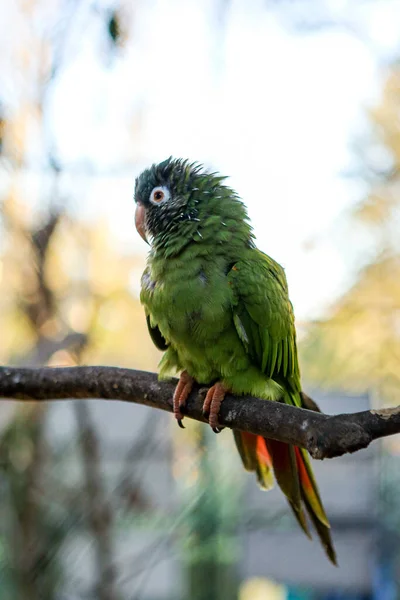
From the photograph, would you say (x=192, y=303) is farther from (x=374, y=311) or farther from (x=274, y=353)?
(x=374, y=311)

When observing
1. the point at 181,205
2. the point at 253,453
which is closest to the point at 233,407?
the point at 253,453

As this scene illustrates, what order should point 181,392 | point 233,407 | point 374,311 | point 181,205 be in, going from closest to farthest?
point 233,407
point 181,392
point 181,205
point 374,311

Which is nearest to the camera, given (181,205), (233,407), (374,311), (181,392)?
(233,407)

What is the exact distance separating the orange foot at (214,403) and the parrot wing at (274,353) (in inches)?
4.3

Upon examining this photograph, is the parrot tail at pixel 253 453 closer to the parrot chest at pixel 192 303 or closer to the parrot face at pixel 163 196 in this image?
the parrot chest at pixel 192 303

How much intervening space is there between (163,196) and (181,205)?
0.06m

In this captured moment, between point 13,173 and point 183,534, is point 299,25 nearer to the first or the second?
point 13,173

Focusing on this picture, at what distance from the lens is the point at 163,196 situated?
1.47 metres

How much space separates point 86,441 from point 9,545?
2.02 feet

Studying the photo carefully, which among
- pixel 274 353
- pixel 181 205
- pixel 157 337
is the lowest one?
pixel 274 353

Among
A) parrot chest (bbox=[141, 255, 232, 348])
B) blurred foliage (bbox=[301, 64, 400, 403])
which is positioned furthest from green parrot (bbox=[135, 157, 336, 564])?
blurred foliage (bbox=[301, 64, 400, 403])

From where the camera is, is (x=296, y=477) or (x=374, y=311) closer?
(x=296, y=477)

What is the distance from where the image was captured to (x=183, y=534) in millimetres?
2592

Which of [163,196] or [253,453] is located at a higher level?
[163,196]
